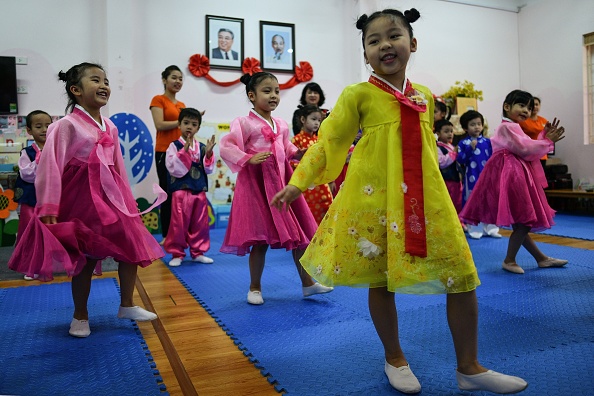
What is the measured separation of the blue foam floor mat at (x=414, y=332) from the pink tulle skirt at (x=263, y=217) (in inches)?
12.7

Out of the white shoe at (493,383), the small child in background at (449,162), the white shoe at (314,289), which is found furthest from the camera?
the small child in background at (449,162)

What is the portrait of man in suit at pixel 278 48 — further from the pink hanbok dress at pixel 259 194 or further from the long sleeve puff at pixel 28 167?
the pink hanbok dress at pixel 259 194

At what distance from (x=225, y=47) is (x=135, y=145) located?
5.62ft

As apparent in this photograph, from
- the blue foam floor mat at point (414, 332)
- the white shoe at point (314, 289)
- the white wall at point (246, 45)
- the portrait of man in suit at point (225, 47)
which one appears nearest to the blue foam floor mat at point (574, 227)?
the white wall at point (246, 45)

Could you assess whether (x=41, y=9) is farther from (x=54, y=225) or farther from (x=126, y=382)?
(x=126, y=382)

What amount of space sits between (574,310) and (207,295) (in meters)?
1.85

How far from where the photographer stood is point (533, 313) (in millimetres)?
2227

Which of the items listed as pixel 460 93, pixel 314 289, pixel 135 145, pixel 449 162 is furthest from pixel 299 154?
pixel 460 93

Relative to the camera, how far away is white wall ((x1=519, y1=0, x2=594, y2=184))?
688cm

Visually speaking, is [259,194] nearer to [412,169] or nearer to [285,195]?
[285,195]

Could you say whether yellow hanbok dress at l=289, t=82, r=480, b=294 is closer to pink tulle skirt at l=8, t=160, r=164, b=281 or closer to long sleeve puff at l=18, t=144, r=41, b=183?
pink tulle skirt at l=8, t=160, r=164, b=281

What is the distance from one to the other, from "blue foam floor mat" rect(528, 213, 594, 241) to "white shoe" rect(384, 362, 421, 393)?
3.60m

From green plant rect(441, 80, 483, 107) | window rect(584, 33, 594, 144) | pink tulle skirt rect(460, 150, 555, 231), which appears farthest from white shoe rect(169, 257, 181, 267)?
window rect(584, 33, 594, 144)

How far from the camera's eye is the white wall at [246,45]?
543 centimetres
